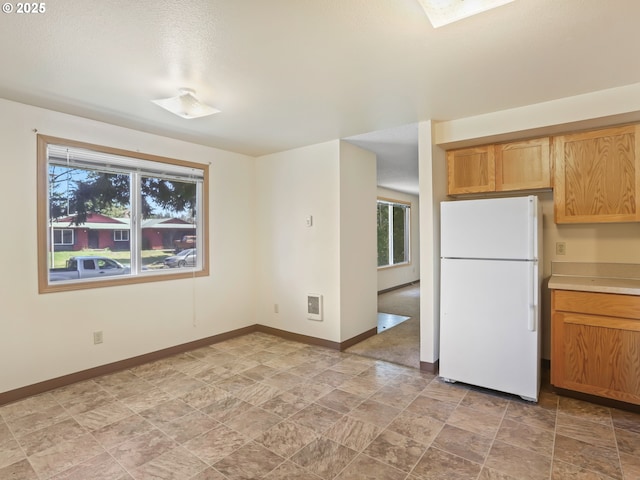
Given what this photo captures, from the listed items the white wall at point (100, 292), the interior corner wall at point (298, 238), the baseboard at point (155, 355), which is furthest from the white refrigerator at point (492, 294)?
the white wall at point (100, 292)

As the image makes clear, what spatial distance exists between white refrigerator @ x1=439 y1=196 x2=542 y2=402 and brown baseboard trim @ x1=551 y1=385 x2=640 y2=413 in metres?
0.24

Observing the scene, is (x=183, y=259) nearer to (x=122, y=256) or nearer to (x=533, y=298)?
(x=122, y=256)

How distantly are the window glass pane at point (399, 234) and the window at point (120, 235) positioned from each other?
5867mm

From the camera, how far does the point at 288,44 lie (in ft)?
6.30

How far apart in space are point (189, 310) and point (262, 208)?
62.0 inches

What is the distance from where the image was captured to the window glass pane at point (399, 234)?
26.4 feet

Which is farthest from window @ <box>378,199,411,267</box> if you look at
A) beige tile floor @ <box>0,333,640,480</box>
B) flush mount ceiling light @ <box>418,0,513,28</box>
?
flush mount ceiling light @ <box>418,0,513,28</box>

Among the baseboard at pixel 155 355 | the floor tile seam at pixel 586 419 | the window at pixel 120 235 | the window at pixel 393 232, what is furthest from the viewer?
the window at pixel 393 232

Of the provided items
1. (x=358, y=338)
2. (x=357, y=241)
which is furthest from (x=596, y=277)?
(x=358, y=338)

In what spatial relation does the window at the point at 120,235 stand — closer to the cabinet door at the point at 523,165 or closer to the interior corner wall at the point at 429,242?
the interior corner wall at the point at 429,242

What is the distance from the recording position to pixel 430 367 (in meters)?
3.19

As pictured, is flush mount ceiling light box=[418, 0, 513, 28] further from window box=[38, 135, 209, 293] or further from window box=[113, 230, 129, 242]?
window box=[113, 230, 129, 242]

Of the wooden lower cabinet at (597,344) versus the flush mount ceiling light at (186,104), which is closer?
the wooden lower cabinet at (597,344)

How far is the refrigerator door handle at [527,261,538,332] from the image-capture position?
101 inches
